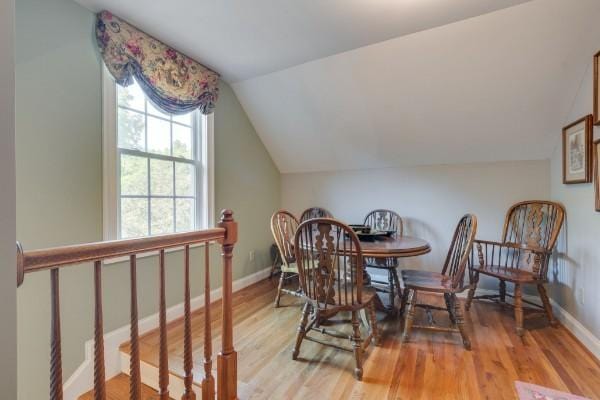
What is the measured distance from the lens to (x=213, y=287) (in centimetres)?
294

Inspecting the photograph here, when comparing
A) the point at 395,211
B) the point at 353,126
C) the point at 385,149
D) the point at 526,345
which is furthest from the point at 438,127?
the point at 526,345

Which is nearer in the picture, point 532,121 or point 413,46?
point 413,46

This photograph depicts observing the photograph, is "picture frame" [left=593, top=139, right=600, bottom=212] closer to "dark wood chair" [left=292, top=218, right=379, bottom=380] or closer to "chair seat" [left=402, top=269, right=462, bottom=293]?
"chair seat" [left=402, top=269, right=462, bottom=293]

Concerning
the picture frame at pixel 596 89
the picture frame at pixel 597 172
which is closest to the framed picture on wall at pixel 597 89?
the picture frame at pixel 596 89

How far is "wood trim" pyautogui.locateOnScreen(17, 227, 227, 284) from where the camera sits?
2.53 feet

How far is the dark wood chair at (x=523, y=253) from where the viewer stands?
2277mm

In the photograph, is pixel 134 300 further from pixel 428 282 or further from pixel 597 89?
pixel 597 89

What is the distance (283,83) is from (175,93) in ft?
3.72

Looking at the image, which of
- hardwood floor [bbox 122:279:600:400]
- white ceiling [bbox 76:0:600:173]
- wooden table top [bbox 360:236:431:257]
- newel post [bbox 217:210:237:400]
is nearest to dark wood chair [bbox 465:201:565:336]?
hardwood floor [bbox 122:279:600:400]

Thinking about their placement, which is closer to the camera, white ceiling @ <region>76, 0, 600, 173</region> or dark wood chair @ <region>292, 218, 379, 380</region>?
dark wood chair @ <region>292, 218, 379, 380</region>

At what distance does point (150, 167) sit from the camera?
2404mm

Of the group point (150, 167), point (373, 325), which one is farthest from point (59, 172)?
point (373, 325)

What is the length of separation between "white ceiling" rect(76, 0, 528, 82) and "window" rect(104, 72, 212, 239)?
56cm

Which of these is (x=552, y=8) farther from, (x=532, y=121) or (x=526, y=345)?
(x=526, y=345)
